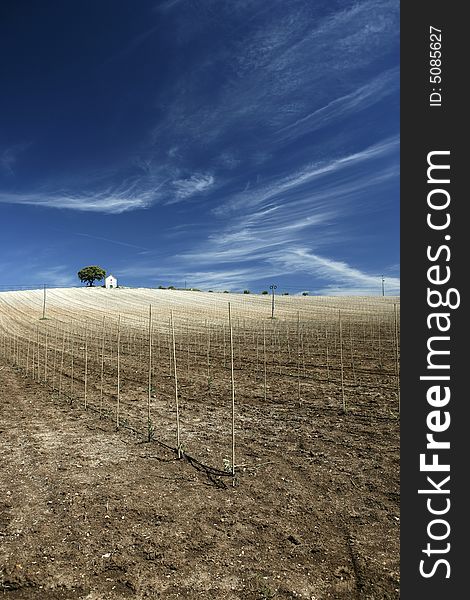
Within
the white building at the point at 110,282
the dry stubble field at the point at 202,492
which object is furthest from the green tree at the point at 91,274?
the dry stubble field at the point at 202,492

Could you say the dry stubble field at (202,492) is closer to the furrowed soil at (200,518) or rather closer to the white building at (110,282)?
the furrowed soil at (200,518)

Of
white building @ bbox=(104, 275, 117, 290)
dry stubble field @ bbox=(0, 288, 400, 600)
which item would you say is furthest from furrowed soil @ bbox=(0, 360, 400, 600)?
Answer: white building @ bbox=(104, 275, 117, 290)

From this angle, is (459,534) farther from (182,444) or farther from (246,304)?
(246,304)

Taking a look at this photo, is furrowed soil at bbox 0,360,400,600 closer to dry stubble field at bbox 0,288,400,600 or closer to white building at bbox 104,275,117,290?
dry stubble field at bbox 0,288,400,600

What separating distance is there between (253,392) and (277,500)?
493 cm

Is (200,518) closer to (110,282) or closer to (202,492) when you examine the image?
(202,492)

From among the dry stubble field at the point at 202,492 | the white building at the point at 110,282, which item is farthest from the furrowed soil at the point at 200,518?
the white building at the point at 110,282

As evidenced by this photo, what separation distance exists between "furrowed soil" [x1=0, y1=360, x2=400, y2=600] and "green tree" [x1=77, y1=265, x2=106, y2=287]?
6035cm

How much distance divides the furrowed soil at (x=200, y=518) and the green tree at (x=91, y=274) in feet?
198

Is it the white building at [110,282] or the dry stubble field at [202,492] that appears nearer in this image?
the dry stubble field at [202,492]

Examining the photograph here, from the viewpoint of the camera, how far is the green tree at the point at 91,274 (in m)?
62.8

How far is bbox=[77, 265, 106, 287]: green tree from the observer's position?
62.8 metres

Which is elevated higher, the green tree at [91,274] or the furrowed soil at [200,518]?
the green tree at [91,274]

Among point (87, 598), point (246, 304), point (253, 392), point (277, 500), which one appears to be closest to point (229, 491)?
point (277, 500)
